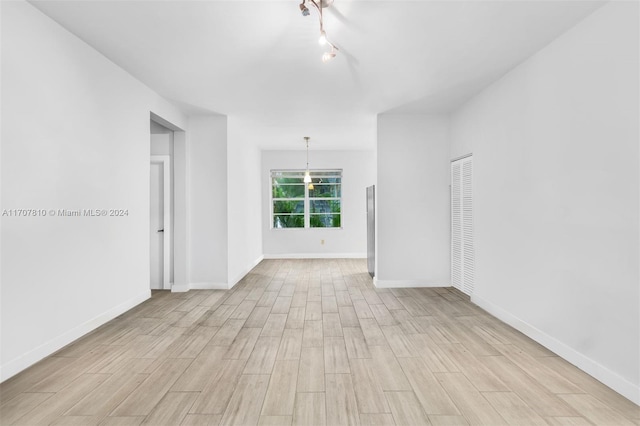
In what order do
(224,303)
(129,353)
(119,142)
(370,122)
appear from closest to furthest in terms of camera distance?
(129,353) < (119,142) < (224,303) < (370,122)

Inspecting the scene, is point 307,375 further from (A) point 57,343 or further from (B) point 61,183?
(B) point 61,183

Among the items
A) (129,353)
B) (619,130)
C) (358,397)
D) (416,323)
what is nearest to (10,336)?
(129,353)

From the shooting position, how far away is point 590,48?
249cm

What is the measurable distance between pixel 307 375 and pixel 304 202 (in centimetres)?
628

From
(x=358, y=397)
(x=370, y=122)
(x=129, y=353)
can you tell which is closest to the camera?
(x=358, y=397)

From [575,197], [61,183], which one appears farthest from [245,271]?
[575,197]

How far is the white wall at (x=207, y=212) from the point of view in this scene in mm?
5145

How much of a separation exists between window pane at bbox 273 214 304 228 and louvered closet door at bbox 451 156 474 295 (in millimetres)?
4238

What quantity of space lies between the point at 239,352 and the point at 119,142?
2.54 metres

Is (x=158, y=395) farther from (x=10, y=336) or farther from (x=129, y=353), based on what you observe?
(x=10, y=336)

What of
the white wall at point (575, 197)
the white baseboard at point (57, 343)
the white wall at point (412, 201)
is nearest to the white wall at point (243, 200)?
the white baseboard at point (57, 343)

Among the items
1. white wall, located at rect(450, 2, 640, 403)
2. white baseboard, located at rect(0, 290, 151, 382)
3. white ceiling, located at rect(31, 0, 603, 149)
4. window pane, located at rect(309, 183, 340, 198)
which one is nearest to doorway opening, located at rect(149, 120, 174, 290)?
white ceiling, located at rect(31, 0, 603, 149)

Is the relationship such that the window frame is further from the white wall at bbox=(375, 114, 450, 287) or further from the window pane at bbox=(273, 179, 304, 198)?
the white wall at bbox=(375, 114, 450, 287)

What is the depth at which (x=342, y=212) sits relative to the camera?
8453 millimetres
